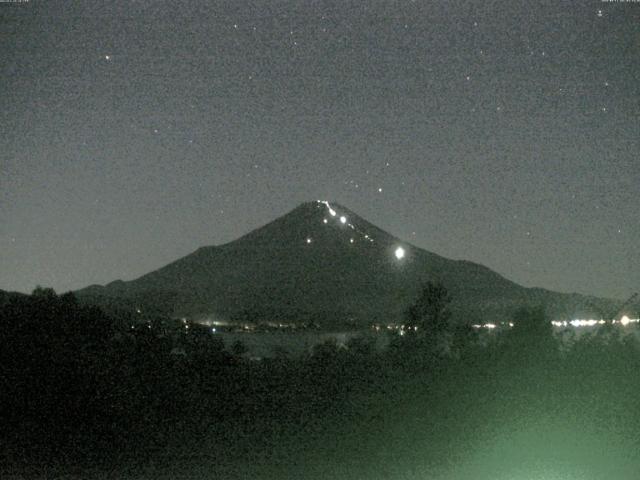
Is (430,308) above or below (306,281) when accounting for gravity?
below

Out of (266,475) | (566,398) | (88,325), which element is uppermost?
(88,325)

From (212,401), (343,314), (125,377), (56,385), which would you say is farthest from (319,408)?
(343,314)

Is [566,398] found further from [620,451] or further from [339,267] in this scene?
[339,267]

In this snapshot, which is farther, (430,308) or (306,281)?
(306,281)

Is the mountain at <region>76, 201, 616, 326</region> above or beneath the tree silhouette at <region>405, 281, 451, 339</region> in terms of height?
above

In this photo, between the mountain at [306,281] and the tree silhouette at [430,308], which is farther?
the mountain at [306,281]

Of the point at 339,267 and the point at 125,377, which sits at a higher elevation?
the point at 339,267

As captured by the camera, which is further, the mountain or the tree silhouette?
the mountain

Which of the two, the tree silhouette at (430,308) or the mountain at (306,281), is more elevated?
the mountain at (306,281)
